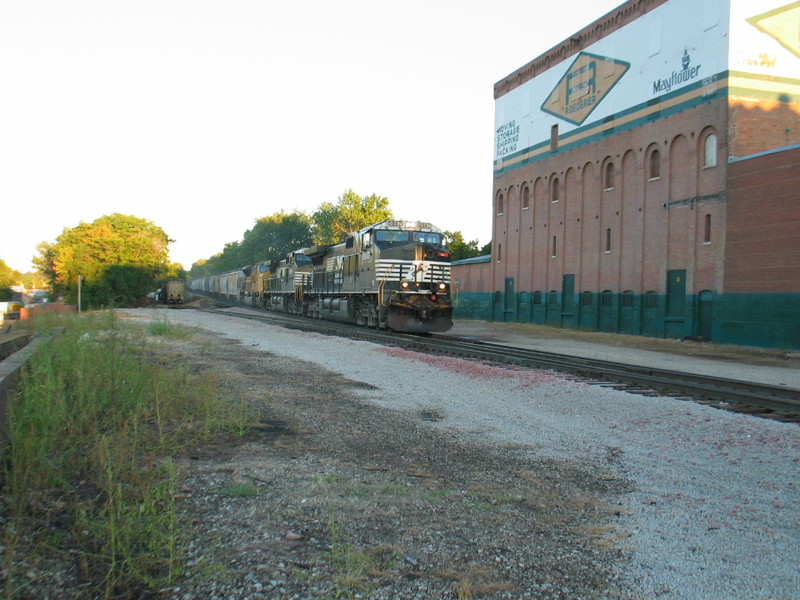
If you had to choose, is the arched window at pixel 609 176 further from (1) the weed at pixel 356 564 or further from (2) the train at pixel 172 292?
(2) the train at pixel 172 292

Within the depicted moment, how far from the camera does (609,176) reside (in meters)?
29.5

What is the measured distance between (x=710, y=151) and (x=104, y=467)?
2449 cm

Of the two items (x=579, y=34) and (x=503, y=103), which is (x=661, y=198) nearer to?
(x=579, y=34)

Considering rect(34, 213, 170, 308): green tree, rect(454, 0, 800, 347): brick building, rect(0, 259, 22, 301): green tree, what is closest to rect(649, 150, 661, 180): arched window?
rect(454, 0, 800, 347): brick building

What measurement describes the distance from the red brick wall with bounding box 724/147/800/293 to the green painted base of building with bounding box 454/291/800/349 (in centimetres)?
61

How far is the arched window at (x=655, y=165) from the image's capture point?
2622 centimetres

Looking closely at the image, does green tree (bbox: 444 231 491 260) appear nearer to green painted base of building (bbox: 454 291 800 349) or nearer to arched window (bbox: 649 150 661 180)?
green painted base of building (bbox: 454 291 800 349)

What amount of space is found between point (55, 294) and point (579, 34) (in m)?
51.7

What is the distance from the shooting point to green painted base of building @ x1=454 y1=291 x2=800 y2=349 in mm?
19922

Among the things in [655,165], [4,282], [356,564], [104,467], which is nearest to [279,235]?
[4,282]

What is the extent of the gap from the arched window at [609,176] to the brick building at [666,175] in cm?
11

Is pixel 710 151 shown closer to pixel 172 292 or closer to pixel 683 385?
pixel 683 385

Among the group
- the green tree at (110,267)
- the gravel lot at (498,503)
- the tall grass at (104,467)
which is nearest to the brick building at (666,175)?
the gravel lot at (498,503)

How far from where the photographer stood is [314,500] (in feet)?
14.4
